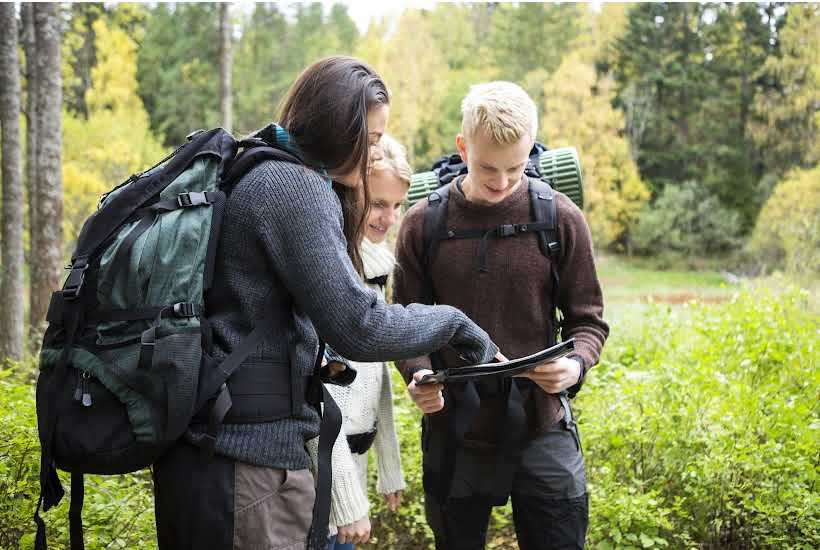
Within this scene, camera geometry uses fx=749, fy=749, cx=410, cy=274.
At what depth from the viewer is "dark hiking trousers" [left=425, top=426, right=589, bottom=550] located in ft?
7.91

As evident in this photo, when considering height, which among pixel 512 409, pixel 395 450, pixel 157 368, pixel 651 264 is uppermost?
pixel 157 368

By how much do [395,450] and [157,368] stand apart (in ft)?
4.38

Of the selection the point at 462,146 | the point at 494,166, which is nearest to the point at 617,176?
the point at 462,146

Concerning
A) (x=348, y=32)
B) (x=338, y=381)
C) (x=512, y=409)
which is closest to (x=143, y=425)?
(x=338, y=381)

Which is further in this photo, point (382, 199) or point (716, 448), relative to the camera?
point (716, 448)

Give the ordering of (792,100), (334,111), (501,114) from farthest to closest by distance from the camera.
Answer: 1. (792,100)
2. (501,114)
3. (334,111)

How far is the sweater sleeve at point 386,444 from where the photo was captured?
271cm

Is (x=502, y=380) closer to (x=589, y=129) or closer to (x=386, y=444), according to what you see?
(x=386, y=444)

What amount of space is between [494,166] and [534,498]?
42.7 inches

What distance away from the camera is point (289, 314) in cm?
175

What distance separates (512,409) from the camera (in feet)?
7.80

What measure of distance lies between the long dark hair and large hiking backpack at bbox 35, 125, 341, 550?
9 centimetres

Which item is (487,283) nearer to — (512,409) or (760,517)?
(512,409)

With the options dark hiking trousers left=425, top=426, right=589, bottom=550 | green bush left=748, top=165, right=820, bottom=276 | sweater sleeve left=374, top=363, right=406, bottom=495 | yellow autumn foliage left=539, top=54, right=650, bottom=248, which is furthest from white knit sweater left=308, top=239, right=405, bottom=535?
yellow autumn foliage left=539, top=54, right=650, bottom=248
